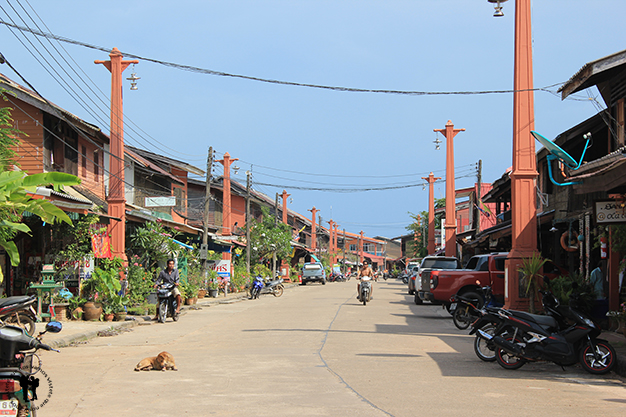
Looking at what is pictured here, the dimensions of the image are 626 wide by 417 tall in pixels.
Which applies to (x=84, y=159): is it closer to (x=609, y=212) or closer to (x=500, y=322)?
(x=500, y=322)

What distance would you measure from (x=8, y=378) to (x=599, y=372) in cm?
853

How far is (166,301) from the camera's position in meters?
19.2

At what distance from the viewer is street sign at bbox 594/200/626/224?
40.7 ft

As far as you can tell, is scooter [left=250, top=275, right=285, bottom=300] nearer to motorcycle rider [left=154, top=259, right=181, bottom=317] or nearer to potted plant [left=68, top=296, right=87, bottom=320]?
motorcycle rider [left=154, top=259, right=181, bottom=317]

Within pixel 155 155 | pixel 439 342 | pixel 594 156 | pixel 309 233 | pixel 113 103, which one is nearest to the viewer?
pixel 439 342

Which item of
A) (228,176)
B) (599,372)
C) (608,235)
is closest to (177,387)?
(599,372)

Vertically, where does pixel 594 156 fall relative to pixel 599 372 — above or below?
above

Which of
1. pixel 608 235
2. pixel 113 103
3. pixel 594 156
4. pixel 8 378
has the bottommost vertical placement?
pixel 8 378

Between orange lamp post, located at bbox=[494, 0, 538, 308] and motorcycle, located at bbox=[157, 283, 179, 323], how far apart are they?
973 centimetres

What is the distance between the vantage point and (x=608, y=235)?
1527 centimetres

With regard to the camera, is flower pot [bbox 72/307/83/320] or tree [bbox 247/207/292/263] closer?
flower pot [bbox 72/307/83/320]

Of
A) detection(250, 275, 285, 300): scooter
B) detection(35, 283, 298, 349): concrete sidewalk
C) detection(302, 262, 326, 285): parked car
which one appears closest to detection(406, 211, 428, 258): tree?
detection(302, 262, 326, 285): parked car

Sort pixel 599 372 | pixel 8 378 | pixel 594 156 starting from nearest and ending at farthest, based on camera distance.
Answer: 1. pixel 8 378
2. pixel 599 372
3. pixel 594 156

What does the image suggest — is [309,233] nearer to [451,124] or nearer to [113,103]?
[451,124]
